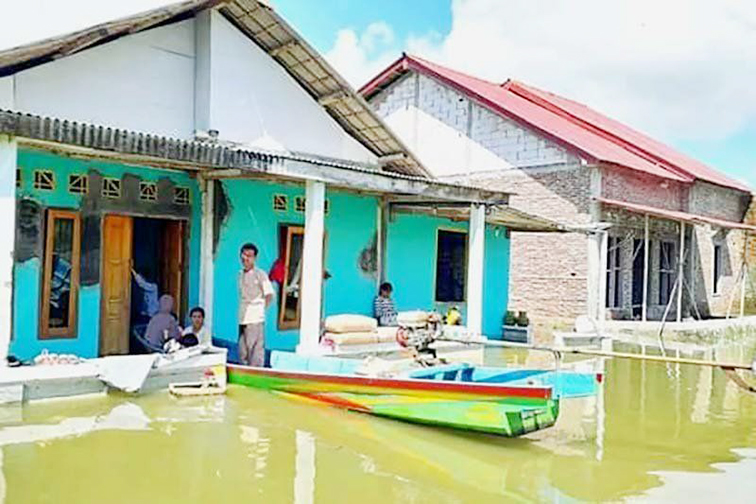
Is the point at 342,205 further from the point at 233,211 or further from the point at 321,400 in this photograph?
the point at 321,400

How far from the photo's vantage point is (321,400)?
852 cm

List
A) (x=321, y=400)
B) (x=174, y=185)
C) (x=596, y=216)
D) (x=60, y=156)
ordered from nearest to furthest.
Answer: (x=321, y=400)
(x=60, y=156)
(x=174, y=185)
(x=596, y=216)

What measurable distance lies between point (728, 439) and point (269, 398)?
4811 millimetres

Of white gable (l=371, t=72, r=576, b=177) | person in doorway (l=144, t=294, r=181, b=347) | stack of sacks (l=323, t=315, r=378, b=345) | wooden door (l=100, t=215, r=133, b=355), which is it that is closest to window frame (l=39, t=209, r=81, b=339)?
wooden door (l=100, t=215, r=133, b=355)

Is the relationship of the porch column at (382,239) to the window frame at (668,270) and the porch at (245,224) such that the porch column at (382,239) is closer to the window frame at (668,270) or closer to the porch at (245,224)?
the porch at (245,224)

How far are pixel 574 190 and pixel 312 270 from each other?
10.7 m

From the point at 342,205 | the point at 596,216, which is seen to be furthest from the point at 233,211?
the point at 596,216

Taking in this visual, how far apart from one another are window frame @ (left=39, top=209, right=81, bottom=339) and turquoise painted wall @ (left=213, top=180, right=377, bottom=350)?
6.32 feet

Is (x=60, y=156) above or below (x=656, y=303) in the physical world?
above

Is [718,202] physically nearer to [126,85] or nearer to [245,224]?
[245,224]

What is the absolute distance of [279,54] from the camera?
12102 mm

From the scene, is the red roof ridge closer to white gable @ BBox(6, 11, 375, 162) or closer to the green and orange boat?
white gable @ BBox(6, 11, 375, 162)

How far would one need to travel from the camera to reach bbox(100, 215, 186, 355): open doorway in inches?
403

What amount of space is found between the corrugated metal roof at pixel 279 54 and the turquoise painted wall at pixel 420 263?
1.05m
